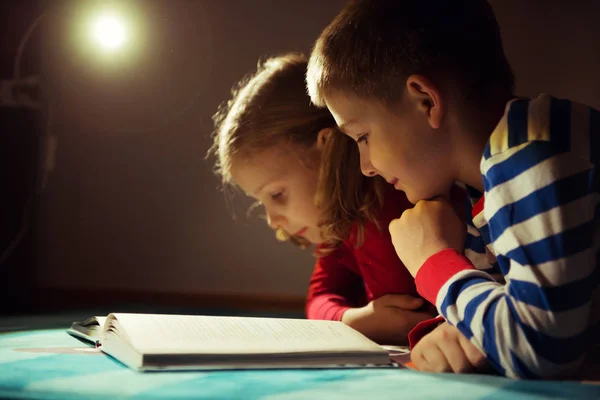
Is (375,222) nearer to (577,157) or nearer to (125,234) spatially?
(577,157)

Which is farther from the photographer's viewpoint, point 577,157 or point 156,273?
point 156,273

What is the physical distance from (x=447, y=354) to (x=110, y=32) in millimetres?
1480

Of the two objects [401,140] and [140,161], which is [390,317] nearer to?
[401,140]

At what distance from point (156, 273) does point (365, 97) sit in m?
1.16

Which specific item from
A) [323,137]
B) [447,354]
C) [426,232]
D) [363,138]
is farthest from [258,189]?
[447,354]

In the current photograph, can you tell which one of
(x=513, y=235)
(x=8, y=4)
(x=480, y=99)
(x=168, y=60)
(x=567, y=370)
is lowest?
(x=567, y=370)

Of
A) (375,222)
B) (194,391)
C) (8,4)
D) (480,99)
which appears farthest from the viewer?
(8,4)

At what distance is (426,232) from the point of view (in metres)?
0.79

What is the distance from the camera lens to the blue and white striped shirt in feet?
1.96

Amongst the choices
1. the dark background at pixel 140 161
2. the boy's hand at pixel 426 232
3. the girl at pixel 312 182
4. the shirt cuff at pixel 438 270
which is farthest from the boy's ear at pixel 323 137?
the dark background at pixel 140 161

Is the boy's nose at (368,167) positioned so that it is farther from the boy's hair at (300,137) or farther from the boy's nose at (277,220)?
the boy's nose at (277,220)

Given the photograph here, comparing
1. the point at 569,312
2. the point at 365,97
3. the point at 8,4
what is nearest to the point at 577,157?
the point at 569,312

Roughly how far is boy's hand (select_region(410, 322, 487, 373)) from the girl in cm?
35

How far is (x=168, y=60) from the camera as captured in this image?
1.82m
